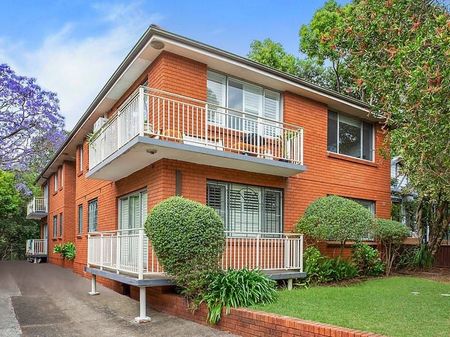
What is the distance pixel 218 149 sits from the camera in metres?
11.8

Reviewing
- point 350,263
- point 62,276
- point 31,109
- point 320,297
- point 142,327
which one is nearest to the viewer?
point 142,327

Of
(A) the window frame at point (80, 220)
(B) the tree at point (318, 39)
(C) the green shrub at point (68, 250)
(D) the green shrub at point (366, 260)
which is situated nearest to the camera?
(D) the green shrub at point (366, 260)

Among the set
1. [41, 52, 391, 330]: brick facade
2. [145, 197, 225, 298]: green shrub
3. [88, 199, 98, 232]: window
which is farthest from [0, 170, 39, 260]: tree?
[145, 197, 225, 298]: green shrub

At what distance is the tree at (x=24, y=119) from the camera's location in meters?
22.0

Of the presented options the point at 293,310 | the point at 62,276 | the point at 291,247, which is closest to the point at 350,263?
the point at 291,247

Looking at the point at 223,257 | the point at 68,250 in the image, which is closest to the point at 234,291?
the point at 223,257

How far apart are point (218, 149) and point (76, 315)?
5.15 m

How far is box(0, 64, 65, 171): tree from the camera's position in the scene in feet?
72.2

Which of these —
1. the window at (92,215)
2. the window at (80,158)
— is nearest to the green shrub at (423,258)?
the window at (92,215)

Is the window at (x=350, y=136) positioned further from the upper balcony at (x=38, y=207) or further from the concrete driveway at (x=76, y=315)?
the upper balcony at (x=38, y=207)

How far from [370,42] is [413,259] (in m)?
9.70

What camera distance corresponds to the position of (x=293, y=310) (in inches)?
329

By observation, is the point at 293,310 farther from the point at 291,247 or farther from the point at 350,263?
the point at 350,263

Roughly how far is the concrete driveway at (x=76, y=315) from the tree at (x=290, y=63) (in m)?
20.3
